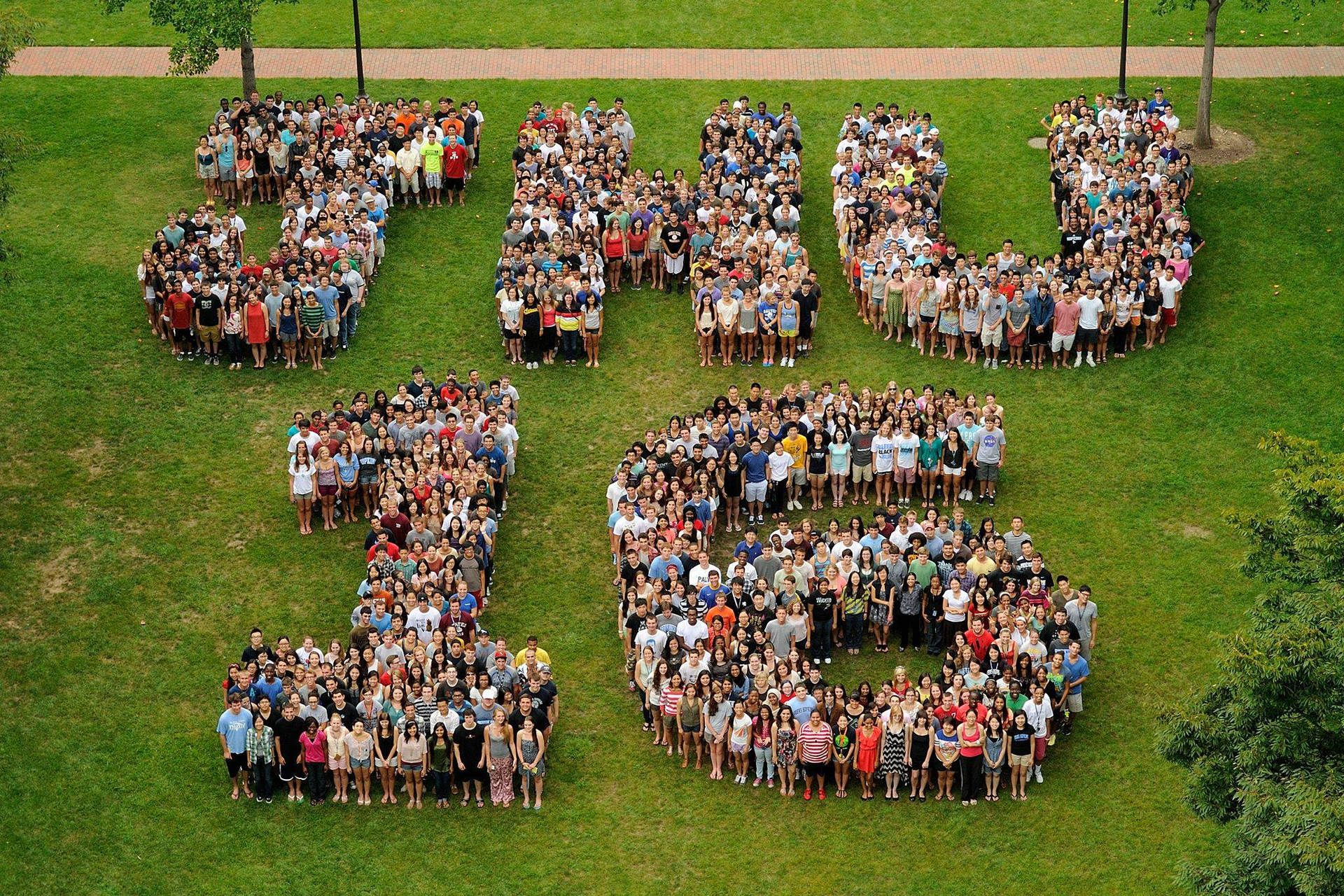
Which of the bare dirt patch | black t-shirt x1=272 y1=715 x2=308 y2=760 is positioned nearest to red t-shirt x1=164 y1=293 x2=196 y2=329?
black t-shirt x1=272 y1=715 x2=308 y2=760

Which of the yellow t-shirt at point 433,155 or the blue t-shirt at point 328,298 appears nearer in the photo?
the blue t-shirt at point 328,298

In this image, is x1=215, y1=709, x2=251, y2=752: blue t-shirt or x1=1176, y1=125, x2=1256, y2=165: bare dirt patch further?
x1=1176, y1=125, x2=1256, y2=165: bare dirt patch

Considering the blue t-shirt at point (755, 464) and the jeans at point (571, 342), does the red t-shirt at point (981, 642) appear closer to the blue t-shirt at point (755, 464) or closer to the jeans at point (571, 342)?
the blue t-shirt at point (755, 464)

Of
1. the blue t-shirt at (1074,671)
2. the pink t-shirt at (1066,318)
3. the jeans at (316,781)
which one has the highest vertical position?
the pink t-shirt at (1066,318)

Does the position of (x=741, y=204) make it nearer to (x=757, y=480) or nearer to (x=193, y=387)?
(x=757, y=480)

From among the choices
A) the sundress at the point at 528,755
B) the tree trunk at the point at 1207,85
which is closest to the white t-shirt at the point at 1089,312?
the tree trunk at the point at 1207,85

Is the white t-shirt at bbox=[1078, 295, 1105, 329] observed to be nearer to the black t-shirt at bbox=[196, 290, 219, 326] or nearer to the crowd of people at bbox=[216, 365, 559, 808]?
the crowd of people at bbox=[216, 365, 559, 808]

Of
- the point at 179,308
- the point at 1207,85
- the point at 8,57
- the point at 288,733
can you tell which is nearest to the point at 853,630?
the point at 288,733

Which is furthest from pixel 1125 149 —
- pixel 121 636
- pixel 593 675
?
pixel 121 636
